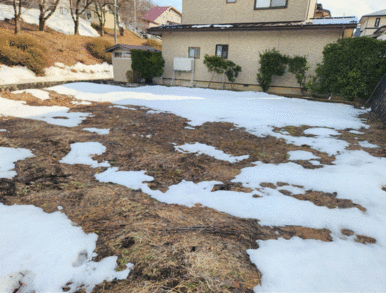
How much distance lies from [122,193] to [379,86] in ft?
33.5

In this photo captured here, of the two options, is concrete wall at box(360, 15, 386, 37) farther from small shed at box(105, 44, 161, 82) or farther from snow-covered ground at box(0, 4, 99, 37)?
snow-covered ground at box(0, 4, 99, 37)

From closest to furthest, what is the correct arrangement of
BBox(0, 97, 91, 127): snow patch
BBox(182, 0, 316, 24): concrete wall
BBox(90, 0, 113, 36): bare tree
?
BBox(0, 97, 91, 127): snow patch < BBox(182, 0, 316, 24): concrete wall < BBox(90, 0, 113, 36): bare tree

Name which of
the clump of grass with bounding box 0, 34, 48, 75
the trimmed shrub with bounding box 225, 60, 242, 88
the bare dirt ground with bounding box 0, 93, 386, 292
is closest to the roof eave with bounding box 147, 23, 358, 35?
the trimmed shrub with bounding box 225, 60, 242, 88

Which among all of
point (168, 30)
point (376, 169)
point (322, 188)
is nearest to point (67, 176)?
point (322, 188)

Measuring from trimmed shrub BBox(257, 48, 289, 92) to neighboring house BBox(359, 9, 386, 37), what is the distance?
124 feet

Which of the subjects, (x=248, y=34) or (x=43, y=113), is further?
(x=248, y=34)

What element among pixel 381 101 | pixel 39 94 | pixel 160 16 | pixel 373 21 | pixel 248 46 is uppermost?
pixel 160 16

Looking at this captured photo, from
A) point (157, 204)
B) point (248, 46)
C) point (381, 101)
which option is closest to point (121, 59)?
point (248, 46)

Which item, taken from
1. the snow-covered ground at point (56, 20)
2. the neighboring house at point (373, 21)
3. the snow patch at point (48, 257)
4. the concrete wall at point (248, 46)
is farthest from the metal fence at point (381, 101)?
the neighboring house at point (373, 21)

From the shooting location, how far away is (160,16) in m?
49.3

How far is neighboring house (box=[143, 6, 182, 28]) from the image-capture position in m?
47.9

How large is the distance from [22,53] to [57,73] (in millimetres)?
3179

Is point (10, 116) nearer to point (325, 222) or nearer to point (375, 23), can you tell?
point (325, 222)

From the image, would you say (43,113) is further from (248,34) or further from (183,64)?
(248,34)
